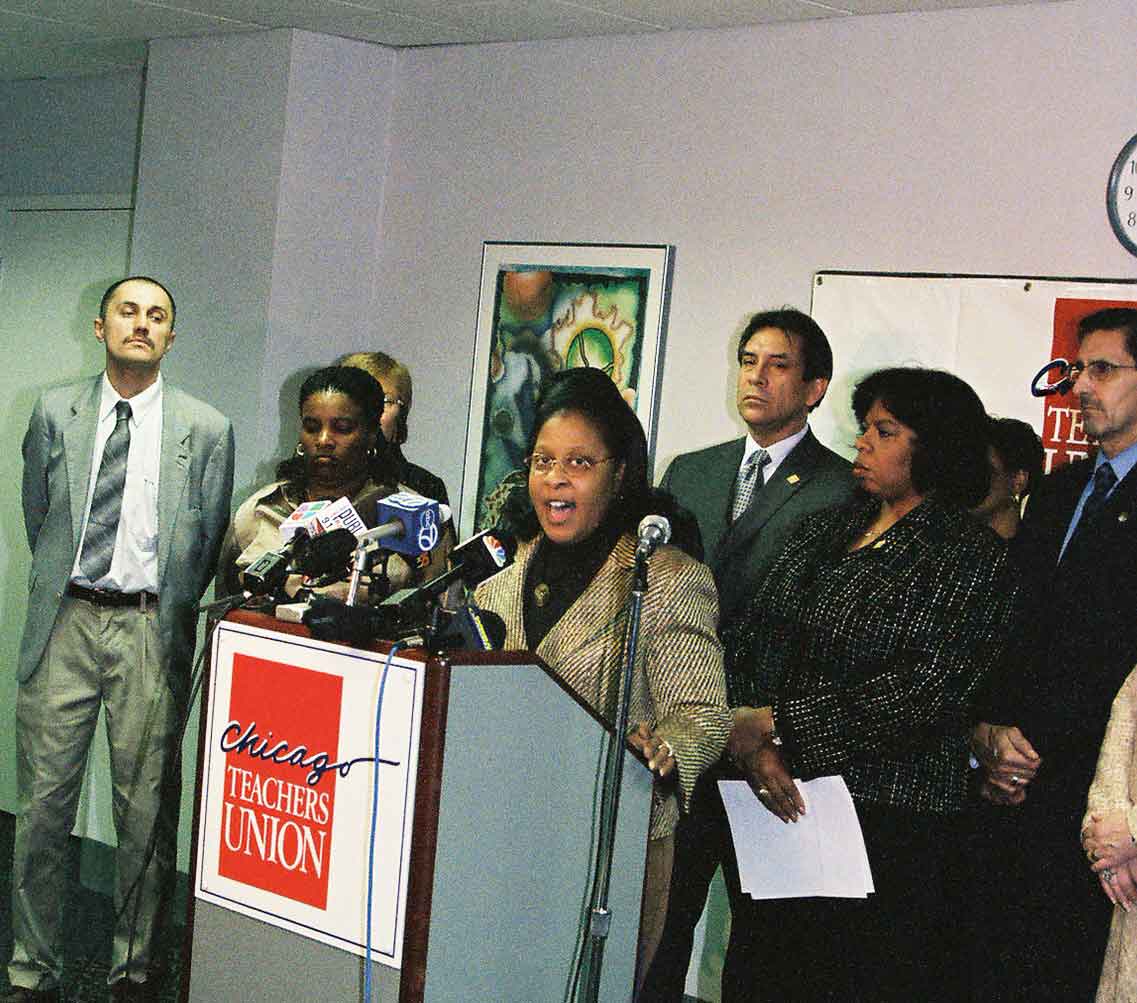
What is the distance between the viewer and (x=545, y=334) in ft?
17.1

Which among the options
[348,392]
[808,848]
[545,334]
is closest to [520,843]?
[808,848]

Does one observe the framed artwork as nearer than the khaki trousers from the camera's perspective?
No

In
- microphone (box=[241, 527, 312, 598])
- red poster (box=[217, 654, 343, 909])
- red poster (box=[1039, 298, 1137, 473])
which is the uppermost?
red poster (box=[1039, 298, 1137, 473])

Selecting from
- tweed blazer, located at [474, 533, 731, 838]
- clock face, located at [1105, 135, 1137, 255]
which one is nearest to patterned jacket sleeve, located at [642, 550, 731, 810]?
tweed blazer, located at [474, 533, 731, 838]

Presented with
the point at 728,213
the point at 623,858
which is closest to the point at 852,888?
the point at 623,858

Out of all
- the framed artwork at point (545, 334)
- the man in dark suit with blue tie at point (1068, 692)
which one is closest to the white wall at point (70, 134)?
the framed artwork at point (545, 334)

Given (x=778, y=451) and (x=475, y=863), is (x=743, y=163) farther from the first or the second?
(x=475, y=863)

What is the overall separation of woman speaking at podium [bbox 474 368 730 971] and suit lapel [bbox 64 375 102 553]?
1.64m

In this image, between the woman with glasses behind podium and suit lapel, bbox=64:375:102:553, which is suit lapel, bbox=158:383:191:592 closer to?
suit lapel, bbox=64:375:102:553

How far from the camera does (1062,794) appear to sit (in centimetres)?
328

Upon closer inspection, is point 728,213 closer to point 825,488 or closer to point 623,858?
point 825,488

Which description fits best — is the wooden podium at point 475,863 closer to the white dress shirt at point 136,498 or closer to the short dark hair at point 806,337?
the short dark hair at point 806,337

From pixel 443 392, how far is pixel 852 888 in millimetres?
2746

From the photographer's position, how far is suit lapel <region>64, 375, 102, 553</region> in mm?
4316
